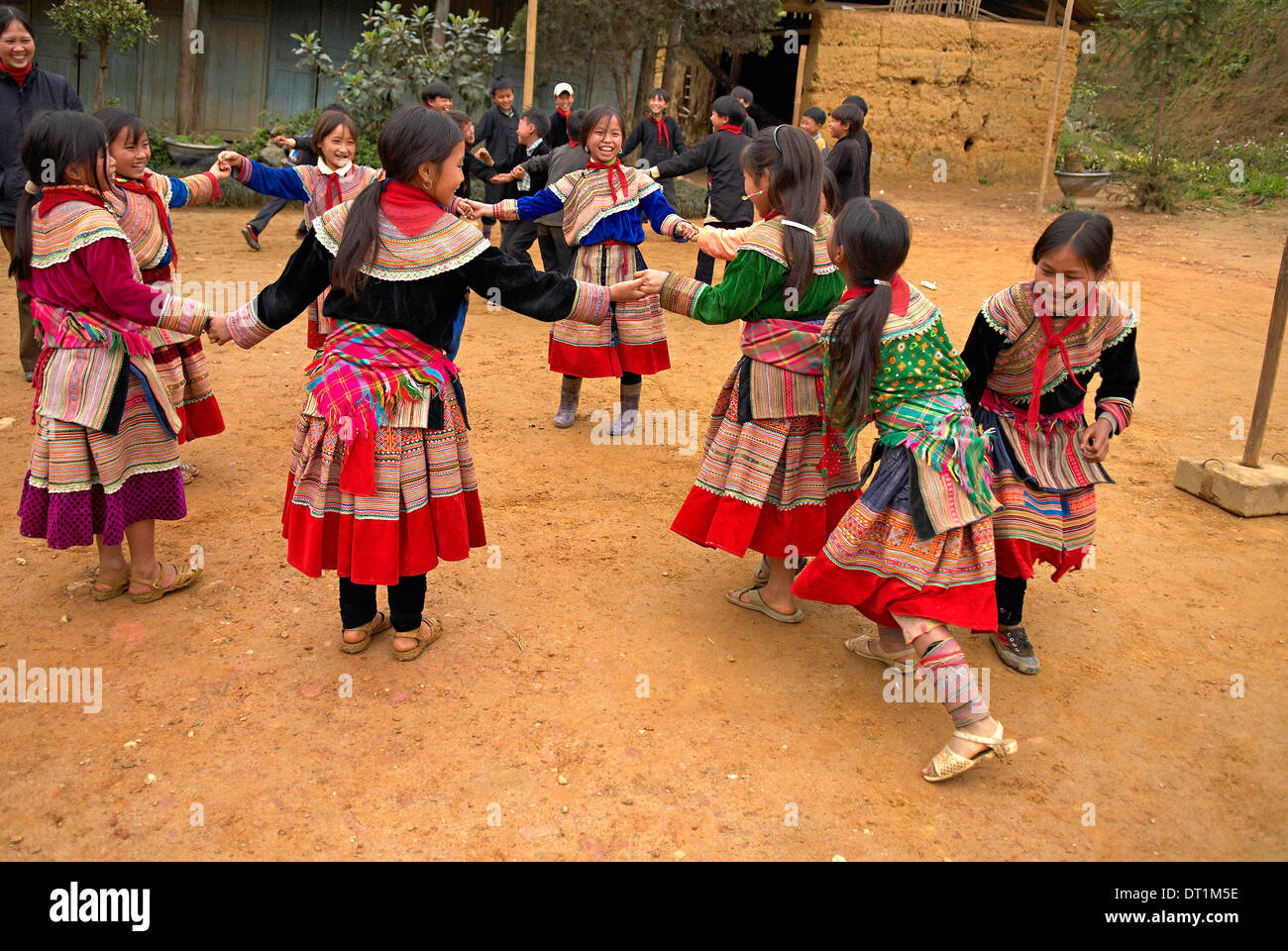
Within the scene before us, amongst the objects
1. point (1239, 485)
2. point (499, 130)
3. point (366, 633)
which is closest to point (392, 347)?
point (366, 633)

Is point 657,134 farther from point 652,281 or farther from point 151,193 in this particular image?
point 652,281

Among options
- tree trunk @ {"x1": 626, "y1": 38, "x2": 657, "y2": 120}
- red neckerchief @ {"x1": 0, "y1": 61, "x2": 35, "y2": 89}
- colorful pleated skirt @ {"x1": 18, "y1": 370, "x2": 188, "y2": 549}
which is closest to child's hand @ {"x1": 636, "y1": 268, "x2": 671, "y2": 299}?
colorful pleated skirt @ {"x1": 18, "y1": 370, "x2": 188, "y2": 549}

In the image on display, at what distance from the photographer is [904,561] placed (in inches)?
120

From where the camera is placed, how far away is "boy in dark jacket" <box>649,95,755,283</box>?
8.72 m

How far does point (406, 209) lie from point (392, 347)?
1.34ft

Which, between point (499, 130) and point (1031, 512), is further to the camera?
point (499, 130)

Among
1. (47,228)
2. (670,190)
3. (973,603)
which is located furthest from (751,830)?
(670,190)

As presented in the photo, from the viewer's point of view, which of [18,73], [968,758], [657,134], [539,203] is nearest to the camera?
[968,758]

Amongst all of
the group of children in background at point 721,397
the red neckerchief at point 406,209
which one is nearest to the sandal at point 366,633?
the group of children in background at point 721,397

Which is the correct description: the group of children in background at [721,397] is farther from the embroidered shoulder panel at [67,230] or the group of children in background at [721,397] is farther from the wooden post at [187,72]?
the wooden post at [187,72]

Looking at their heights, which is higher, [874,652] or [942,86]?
[942,86]

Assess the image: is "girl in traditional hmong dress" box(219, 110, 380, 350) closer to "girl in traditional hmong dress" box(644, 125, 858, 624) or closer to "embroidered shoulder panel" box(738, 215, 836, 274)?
"girl in traditional hmong dress" box(644, 125, 858, 624)

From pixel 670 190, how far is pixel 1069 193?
6283mm

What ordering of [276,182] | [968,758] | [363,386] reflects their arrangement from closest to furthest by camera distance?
[968,758]
[363,386]
[276,182]
